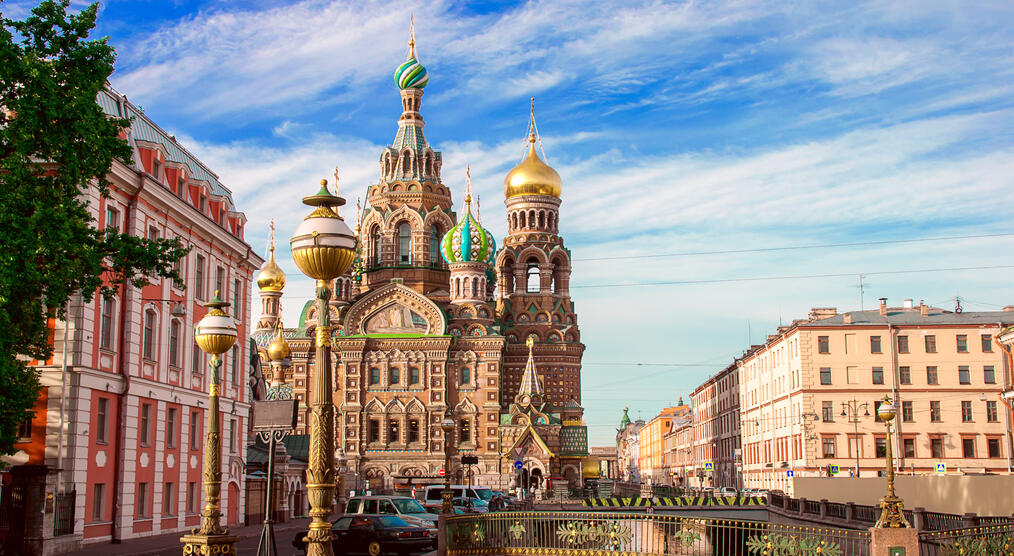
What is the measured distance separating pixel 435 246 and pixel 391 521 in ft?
210

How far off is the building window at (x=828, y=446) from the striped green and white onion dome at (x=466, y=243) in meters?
31.2

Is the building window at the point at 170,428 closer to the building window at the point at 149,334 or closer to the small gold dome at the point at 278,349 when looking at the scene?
the building window at the point at 149,334

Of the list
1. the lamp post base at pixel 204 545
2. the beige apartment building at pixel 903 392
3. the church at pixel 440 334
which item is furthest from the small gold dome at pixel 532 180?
the lamp post base at pixel 204 545

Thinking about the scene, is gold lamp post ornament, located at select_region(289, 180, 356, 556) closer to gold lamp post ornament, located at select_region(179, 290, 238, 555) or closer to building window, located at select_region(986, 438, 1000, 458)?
gold lamp post ornament, located at select_region(179, 290, 238, 555)

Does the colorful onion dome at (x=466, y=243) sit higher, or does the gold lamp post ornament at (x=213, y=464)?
the colorful onion dome at (x=466, y=243)

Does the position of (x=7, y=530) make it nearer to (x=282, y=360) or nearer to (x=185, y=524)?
(x=185, y=524)

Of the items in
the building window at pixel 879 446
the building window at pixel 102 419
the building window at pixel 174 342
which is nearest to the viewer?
the building window at pixel 102 419

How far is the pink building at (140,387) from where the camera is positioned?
26.3 m

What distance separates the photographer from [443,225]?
3499 inches

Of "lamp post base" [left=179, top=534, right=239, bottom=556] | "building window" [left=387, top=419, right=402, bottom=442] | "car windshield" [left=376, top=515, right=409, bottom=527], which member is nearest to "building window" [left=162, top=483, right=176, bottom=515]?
"car windshield" [left=376, top=515, right=409, bottom=527]

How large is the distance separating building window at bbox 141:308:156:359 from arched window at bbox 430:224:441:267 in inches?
2244

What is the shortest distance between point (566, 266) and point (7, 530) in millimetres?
67562

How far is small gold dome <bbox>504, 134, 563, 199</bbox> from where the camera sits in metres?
90.4

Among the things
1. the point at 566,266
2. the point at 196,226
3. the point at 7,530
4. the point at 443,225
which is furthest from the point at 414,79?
the point at 7,530
